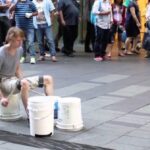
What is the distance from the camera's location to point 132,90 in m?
8.94

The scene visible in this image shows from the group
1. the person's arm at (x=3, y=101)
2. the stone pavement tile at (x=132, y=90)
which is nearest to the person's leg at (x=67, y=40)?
the stone pavement tile at (x=132, y=90)

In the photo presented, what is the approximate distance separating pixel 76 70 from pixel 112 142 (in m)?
5.64

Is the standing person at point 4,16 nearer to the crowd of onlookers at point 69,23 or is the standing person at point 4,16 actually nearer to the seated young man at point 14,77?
the crowd of onlookers at point 69,23

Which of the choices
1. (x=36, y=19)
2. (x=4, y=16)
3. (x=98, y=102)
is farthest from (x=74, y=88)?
(x=4, y=16)

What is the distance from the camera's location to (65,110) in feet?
20.2

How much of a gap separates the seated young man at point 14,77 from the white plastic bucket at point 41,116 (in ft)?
1.69

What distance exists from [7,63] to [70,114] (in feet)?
4.08

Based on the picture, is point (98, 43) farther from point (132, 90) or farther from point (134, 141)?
point (134, 141)

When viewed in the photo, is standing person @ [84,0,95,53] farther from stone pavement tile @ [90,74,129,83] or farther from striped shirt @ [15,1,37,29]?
stone pavement tile @ [90,74,129,83]

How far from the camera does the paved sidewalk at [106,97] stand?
5.97 m

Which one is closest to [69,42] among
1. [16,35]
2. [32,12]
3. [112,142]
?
[32,12]

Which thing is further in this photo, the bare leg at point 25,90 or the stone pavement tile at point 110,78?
the stone pavement tile at point 110,78

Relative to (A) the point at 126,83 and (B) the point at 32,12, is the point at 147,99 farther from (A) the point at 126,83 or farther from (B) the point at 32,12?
(B) the point at 32,12

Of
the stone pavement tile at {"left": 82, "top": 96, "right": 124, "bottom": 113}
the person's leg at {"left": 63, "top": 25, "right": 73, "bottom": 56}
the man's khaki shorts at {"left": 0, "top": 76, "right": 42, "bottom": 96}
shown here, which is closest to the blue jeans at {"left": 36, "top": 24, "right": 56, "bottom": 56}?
the person's leg at {"left": 63, "top": 25, "right": 73, "bottom": 56}
